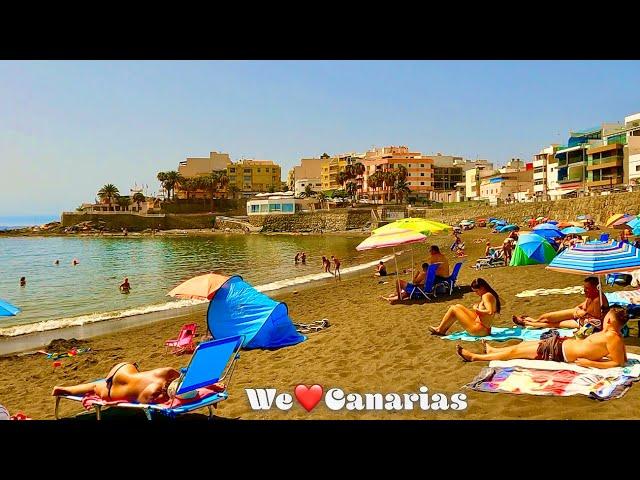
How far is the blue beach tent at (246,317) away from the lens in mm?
6082

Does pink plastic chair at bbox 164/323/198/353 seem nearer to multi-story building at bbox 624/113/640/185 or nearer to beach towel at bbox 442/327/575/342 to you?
beach towel at bbox 442/327/575/342

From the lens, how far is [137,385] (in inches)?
Answer: 143

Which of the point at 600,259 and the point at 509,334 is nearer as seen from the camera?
the point at 600,259

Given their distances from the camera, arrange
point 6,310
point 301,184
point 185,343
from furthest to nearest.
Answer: point 301,184, point 185,343, point 6,310

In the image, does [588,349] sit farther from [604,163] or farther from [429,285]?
[604,163]

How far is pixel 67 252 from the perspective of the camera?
24141 millimetres

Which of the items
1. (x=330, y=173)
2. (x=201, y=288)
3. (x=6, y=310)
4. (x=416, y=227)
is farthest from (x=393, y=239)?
(x=330, y=173)

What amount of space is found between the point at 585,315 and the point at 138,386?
3.95 metres

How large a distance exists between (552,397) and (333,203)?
Result: 39.9 m

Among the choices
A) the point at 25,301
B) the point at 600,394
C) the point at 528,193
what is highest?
the point at 528,193

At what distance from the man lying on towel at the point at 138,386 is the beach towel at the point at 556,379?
2221mm

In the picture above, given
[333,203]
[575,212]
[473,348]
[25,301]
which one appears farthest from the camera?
[333,203]
